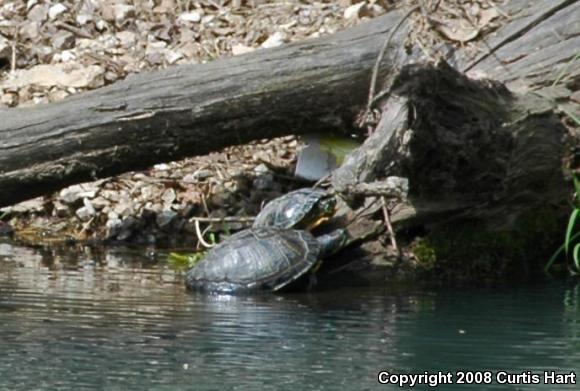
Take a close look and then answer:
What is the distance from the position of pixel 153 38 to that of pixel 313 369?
16.7 feet

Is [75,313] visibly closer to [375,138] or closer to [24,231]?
[375,138]

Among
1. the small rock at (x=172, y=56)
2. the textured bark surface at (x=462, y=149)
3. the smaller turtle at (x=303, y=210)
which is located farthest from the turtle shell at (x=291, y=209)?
the small rock at (x=172, y=56)

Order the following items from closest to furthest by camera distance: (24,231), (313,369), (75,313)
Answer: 1. (313,369)
2. (75,313)
3. (24,231)

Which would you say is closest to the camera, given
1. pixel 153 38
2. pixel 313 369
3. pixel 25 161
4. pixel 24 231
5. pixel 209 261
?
pixel 313 369

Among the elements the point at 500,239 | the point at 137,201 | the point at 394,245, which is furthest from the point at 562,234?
the point at 137,201

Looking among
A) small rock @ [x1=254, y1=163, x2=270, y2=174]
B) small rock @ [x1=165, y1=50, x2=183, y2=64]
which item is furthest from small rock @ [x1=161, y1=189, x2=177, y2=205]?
small rock @ [x1=165, y1=50, x2=183, y2=64]

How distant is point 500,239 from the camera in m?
7.23

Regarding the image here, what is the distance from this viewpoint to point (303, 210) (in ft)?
23.0

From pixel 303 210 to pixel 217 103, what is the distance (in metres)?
0.78

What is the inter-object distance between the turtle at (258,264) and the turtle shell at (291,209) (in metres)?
0.21

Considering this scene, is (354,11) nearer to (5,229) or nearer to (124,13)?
(124,13)

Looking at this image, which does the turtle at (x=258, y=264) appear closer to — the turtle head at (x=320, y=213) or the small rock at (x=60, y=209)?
the turtle head at (x=320, y=213)

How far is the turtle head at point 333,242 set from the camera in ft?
22.4

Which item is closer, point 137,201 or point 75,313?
point 75,313
